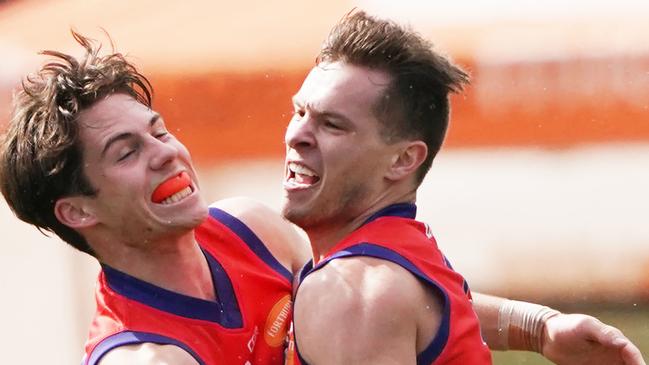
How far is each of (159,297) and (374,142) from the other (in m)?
0.82

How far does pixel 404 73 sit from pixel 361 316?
87cm

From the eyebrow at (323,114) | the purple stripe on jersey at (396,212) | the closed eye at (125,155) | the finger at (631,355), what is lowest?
the finger at (631,355)

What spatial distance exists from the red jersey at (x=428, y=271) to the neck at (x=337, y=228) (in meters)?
0.05

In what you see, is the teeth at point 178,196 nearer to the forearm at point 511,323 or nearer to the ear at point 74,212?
the ear at point 74,212

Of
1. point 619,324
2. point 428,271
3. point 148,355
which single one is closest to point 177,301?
point 148,355

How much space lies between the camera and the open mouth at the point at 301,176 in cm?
436

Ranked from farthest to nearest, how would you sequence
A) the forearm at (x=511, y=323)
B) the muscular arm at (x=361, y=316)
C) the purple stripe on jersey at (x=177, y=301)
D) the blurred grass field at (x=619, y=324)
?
the blurred grass field at (x=619, y=324)
the forearm at (x=511, y=323)
the purple stripe on jersey at (x=177, y=301)
the muscular arm at (x=361, y=316)

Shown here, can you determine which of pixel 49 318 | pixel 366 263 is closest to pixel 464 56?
pixel 49 318

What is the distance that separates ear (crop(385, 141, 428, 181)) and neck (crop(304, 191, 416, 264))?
7 cm

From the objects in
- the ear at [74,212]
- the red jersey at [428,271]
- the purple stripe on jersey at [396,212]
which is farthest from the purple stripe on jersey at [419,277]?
the ear at [74,212]

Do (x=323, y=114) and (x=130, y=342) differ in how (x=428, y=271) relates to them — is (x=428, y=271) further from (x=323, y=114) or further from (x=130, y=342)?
(x=130, y=342)

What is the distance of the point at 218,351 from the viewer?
4.44m

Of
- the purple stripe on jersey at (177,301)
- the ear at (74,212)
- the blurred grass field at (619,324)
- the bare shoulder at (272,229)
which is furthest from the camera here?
the blurred grass field at (619,324)

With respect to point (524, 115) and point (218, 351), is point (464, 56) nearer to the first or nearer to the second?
point (524, 115)
